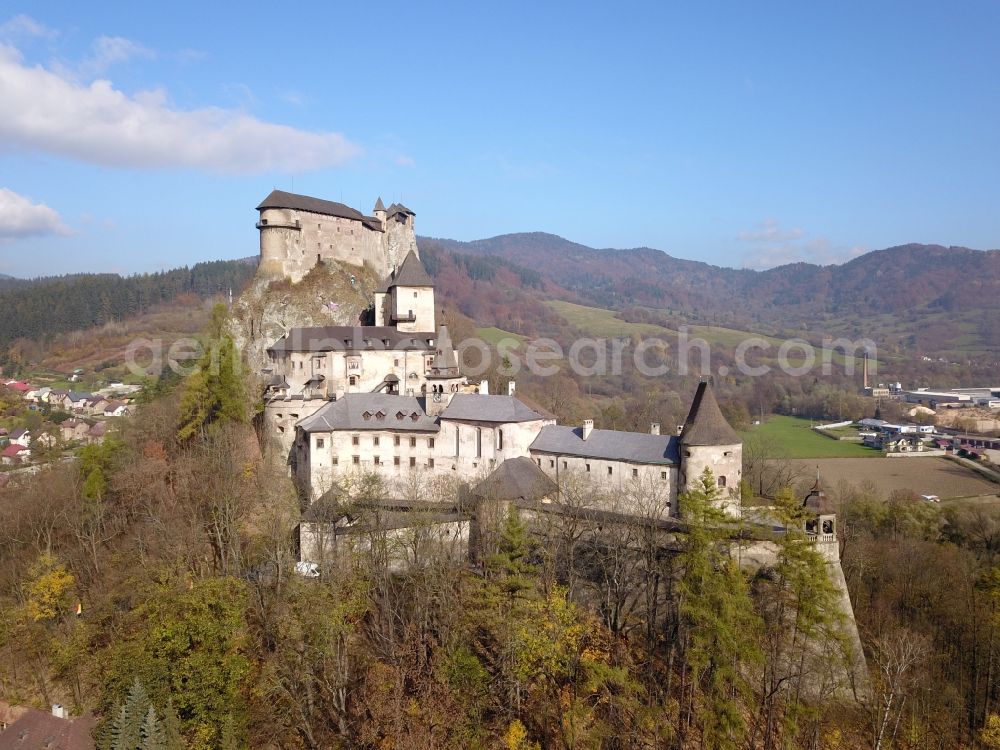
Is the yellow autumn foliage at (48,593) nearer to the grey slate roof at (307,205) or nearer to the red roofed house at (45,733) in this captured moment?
the red roofed house at (45,733)

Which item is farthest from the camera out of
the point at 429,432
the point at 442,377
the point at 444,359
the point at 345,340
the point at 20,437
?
the point at 20,437

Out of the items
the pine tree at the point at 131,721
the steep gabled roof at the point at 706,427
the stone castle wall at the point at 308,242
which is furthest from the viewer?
the stone castle wall at the point at 308,242

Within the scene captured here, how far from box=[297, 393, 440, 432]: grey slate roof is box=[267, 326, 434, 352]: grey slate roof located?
7824mm

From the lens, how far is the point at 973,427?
92.6 metres

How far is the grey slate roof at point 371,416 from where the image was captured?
43.2 meters

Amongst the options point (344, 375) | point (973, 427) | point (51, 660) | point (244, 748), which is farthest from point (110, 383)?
point (973, 427)

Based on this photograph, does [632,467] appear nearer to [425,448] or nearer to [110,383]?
[425,448]

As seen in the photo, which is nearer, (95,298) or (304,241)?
(304,241)

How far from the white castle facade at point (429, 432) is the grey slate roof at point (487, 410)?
7 centimetres

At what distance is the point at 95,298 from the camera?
140625mm

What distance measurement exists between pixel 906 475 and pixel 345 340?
5353cm

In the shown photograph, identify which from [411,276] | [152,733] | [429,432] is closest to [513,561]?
[429,432]

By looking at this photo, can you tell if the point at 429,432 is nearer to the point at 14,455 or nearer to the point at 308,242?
the point at 308,242

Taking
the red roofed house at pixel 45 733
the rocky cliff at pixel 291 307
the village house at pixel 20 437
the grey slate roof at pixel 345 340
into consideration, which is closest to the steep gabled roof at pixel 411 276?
the grey slate roof at pixel 345 340
